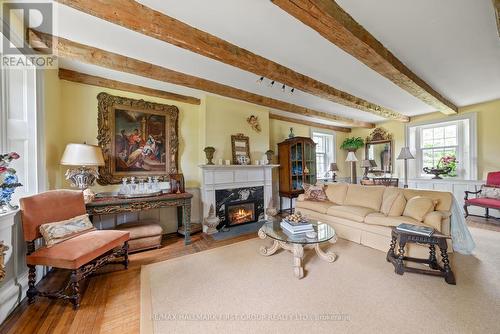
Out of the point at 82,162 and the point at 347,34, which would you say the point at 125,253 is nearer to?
the point at 82,162

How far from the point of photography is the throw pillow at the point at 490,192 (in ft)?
12.5

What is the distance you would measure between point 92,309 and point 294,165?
416 cm

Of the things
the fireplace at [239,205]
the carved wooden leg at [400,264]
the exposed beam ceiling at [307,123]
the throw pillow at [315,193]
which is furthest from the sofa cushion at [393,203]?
the exposed beam ceiling at [307,123]

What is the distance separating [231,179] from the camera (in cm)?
394

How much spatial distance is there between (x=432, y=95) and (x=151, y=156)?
4877mm

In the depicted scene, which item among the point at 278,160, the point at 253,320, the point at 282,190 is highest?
the point at 278,160

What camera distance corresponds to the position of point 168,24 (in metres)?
1.80

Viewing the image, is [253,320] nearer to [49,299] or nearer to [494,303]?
[49,299]

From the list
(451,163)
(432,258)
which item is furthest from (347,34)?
(451,163)

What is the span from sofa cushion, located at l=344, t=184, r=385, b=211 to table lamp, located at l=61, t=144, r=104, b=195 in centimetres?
385

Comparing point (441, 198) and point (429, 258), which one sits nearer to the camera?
point (429, 258)

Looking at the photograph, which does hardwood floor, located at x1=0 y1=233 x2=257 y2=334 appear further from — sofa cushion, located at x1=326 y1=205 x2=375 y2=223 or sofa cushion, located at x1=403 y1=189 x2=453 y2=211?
sofa cushion, located at x1=403 y1=189 x2=453 y2=211

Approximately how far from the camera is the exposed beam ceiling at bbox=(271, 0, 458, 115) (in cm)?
151

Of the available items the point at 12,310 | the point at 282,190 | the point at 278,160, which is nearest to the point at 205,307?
the point at 12,310
